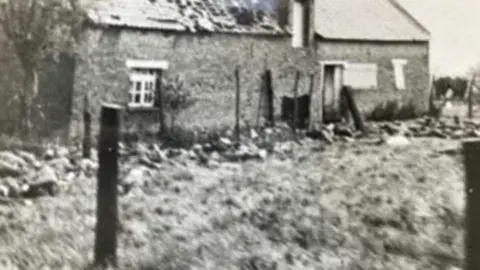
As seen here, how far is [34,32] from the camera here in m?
1.03

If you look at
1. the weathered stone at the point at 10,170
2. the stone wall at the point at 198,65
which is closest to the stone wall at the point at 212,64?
the stone wall at the point at 198,65

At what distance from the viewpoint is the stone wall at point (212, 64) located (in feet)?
3.31

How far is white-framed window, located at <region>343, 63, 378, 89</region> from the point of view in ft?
3.47

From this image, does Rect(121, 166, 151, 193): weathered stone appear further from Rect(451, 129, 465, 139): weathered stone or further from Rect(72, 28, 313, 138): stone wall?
Rect(451, 129, 465, 139): weathered stone

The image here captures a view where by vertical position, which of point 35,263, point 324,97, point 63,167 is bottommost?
point 35,263

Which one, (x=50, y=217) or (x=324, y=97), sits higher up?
(x=324, y=97)

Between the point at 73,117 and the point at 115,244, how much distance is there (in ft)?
0.64

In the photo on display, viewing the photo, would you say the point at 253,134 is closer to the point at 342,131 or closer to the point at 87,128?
the point at 342,131

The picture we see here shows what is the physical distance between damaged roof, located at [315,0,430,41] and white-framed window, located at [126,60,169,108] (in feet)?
0.87

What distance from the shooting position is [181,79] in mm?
1029

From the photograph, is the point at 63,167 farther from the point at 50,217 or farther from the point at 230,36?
the point at 230,36

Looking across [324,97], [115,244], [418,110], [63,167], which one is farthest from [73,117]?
[418,110]

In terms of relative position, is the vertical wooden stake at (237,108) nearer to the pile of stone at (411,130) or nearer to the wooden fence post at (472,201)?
the pile of stone at (411,130)

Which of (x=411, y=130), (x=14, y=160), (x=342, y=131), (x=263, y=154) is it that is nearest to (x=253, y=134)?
(x=263, y=154)
